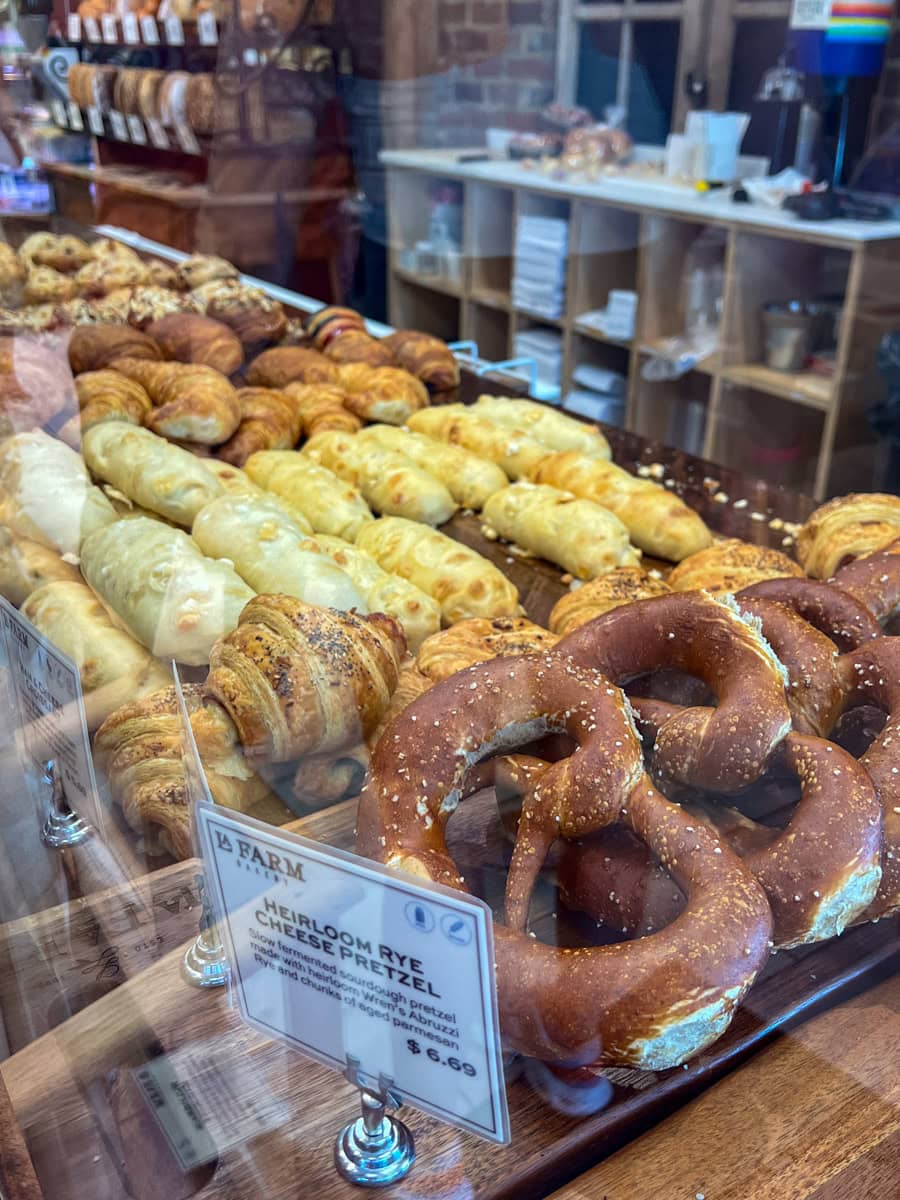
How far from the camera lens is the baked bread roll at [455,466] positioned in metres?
1.85

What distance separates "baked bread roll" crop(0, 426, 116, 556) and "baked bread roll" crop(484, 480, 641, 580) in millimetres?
642

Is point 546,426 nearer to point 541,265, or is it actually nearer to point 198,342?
point 198,342

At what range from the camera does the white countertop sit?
257cm

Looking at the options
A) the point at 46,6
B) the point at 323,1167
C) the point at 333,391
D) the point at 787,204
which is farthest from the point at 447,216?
the point at 323,1167

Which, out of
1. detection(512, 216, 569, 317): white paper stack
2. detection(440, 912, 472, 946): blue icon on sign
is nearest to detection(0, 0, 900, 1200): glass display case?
detection(440, 912, 472, 946): blue icon on sign

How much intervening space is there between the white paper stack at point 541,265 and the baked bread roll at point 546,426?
1303 mm

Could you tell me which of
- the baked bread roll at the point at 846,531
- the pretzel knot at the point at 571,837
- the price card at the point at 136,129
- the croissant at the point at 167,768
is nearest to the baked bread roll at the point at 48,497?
the croissant at the point at 167,768

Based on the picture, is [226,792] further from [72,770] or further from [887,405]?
[887,405]

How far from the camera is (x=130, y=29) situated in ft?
5.98

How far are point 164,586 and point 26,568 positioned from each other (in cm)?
18

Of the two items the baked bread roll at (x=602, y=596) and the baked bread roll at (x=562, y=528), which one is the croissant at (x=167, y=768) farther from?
the baked bread roll at (x=562, y=528)

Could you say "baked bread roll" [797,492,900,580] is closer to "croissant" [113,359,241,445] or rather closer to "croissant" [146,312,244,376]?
"croissant" [113,359,241,445]

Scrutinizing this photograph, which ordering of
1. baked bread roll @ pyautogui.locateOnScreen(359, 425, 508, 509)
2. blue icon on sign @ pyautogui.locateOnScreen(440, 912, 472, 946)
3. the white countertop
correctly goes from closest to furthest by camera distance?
blue icon on sign @ pyautogui.locateOnScreen(440, 912, 472, 946), baked bread roll @ pyautogui.locateOnScreen(359, 425, 508, 509), the white countertop

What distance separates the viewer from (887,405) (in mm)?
2734
